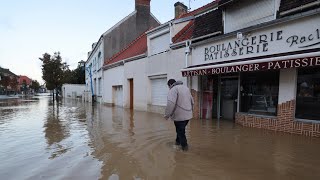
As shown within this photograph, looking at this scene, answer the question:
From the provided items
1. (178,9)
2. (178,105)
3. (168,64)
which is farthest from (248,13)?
(178,9)

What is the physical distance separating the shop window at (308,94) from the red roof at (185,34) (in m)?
6.18

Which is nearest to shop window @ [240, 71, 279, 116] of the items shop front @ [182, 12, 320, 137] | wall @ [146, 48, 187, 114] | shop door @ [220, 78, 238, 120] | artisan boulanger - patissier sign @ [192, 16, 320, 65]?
shop front @ [182, 12, 320, 137]

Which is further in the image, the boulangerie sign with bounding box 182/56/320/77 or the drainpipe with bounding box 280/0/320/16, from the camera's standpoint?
the drainpipe with bounding box 280/0/320/16

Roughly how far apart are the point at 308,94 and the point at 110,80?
18.2 metres

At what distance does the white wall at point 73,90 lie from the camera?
1833 inches

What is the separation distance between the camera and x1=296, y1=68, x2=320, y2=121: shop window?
840cm

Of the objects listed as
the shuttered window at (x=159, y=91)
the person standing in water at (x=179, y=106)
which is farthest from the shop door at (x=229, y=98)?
the person standing in water at (x=179, y=106)

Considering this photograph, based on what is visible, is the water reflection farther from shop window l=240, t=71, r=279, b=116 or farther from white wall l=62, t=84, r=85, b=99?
white wall l=62, t=84, r=85, b=99

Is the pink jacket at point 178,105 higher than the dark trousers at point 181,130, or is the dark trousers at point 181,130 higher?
the pink jacket at point 178,105

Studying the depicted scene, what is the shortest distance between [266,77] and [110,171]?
23.9 feet

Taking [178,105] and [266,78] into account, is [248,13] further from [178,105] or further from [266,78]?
[178,105]

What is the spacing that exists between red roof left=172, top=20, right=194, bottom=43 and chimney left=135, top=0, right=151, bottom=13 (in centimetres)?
1309

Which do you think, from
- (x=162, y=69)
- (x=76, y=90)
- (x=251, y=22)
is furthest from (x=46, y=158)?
(x=76, y=90)

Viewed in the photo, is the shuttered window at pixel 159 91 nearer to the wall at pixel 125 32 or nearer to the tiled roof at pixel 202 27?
the tiled roof at pixel 202 27
